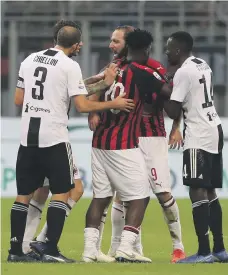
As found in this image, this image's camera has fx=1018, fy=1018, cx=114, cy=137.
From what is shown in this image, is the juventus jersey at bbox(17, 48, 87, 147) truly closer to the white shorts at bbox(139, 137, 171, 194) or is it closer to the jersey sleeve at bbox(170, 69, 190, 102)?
the jersey sleeve at bbox(170, 69, 190, 102)

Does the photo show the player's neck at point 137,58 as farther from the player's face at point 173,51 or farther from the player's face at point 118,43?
the player's face at point 118,43

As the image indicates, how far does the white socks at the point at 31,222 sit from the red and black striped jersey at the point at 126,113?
0.99 metres

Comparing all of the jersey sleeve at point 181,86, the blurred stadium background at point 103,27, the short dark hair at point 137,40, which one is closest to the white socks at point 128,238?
the jersey sleeve at point 181,86

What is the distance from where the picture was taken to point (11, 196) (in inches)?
770

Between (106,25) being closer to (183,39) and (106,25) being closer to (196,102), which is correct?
(183,39)

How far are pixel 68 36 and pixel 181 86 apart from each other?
1.13 metres

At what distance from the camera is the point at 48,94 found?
29.8ft

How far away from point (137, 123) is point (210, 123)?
68cm

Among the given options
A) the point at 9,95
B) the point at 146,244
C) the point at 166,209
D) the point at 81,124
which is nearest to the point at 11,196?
the point at 81,124

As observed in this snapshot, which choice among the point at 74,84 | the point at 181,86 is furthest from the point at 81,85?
the point at 181,86

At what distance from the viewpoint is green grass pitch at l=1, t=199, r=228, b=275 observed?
27.9 ft

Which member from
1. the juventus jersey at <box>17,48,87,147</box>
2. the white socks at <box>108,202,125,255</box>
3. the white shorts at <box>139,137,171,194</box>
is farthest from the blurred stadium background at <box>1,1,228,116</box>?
the juventus jersey at <box>17,48,87,147</box>

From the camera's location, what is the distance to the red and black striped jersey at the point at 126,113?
9.42 meters

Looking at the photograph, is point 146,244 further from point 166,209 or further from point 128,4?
point 128,4
